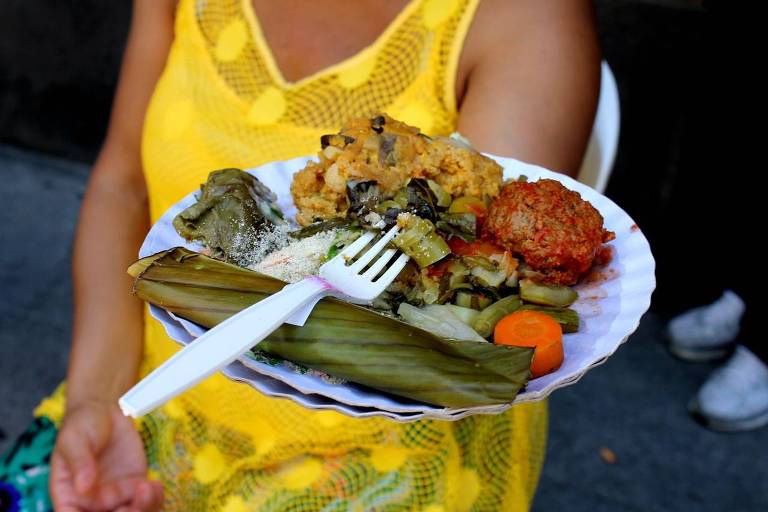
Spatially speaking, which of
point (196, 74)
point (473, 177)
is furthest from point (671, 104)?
point (473, 177)

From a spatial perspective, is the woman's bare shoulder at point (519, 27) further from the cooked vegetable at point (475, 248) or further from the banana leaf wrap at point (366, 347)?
the banana leaf wrap at point (366, 347)

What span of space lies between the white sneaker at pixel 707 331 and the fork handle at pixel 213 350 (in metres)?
3.32

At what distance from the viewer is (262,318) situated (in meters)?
1.09

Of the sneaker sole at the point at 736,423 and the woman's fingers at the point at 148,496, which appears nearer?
the woman's fingers at the point at 148,496

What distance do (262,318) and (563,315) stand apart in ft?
1.69

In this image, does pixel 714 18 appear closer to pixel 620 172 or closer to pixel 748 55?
pixel 748 55

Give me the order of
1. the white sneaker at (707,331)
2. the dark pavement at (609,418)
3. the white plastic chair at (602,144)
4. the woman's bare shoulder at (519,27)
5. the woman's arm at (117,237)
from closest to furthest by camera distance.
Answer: the woman's bare shoulder at (519,27) < the woman's arm at (117,237) < the white plastic chair at (602,144) < the dark pavement at (609,418) < the white sneaker at (707,331)

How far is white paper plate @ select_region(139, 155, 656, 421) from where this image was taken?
1.15m

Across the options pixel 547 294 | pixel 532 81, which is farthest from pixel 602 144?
pixel 547 294

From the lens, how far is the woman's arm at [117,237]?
2.29 metres

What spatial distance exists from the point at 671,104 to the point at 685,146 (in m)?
0.24

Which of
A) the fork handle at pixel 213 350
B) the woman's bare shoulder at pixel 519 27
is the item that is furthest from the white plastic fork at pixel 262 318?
the woman's bare shoulder at pixel 519 27

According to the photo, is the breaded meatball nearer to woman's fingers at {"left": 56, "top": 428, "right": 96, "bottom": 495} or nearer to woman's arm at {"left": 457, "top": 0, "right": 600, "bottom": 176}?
woman's arm at {"left": 457, "top": 0, "right": 600, "bottom": 176}

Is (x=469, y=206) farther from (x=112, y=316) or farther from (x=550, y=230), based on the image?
(x=112, y=316)
